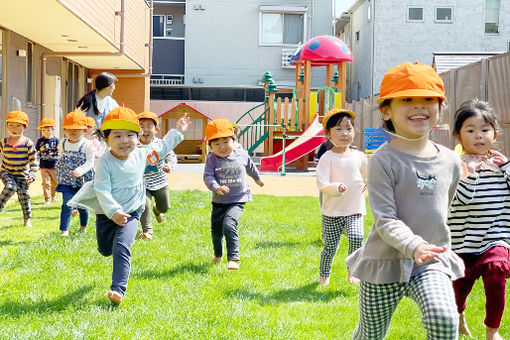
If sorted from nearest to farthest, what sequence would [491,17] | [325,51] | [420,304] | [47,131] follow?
[420,304] → [47,131] → [325,51] → [491,17]

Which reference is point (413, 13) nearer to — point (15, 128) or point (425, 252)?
point (15, 128)

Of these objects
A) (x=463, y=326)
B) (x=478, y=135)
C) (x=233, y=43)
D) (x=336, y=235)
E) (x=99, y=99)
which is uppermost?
(x=233, y=43)

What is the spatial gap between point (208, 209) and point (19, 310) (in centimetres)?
627

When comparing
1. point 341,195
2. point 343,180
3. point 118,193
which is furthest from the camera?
point 343,180

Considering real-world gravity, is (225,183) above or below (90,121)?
below

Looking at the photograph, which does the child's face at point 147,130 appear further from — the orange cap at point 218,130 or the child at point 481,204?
the child at point 481,204

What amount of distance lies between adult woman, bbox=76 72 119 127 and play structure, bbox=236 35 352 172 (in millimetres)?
13088

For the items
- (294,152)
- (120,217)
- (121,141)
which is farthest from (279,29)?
(120,217)

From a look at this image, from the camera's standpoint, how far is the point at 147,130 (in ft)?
25.8

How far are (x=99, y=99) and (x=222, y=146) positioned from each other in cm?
248

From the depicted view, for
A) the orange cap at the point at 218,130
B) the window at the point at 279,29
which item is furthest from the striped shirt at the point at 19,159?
the window at the point at 279,29

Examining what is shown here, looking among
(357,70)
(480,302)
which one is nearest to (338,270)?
(480,302)

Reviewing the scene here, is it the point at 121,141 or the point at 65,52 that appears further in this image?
the point at 65,52

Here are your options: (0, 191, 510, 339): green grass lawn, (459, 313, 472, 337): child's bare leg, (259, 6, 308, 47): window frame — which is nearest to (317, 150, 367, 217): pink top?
(0, 191, 510, 339): green grass lawn
